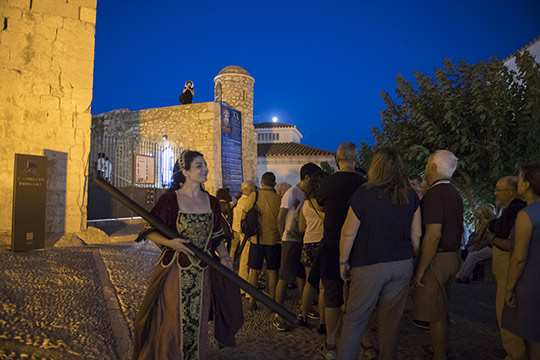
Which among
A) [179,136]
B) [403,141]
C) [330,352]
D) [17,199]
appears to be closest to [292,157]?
[179,136]

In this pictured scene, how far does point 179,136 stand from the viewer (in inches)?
686

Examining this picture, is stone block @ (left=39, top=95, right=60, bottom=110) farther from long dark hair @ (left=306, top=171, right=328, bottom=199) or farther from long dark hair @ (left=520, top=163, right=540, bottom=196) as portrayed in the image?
long dark hair @ (left=520, top=163, right=540, bottom=196)

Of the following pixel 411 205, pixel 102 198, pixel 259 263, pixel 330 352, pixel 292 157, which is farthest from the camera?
pixel 292 157

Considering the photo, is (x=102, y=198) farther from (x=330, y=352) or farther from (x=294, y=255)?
(x=330, y=352)

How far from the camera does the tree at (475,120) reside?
729cm

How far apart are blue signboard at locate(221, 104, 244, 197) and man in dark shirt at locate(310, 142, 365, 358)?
14.2 metres

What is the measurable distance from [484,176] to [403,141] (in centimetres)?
201

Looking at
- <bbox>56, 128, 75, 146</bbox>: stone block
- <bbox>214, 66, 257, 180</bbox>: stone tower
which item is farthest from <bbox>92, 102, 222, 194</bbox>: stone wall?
<bbox>56, 128, 75, 146</bbox>: stone block

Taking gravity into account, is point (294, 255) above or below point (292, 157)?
below

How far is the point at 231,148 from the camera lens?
59.2 feet

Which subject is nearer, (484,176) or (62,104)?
(62,104)

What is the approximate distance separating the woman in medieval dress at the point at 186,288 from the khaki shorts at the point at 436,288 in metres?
1.45

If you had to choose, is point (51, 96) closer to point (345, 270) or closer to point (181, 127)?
point (345, 270)

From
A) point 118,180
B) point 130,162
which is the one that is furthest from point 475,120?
point 130,162
